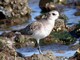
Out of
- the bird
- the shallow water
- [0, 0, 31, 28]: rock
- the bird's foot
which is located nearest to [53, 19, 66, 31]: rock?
the bird's foot

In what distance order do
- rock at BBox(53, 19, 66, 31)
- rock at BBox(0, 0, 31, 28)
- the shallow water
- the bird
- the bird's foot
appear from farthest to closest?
rock at BBox(0, 0, 31, 28) < rock at BBox(53, 19, 66, 31) < the bird's foot < the shallow water < the bird

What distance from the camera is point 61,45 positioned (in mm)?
13773

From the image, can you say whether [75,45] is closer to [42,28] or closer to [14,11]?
[42,28]

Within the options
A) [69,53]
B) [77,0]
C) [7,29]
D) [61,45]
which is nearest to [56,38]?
[61,45]

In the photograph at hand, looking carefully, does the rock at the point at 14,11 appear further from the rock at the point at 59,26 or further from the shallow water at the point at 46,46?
the rock at the point at 59,26

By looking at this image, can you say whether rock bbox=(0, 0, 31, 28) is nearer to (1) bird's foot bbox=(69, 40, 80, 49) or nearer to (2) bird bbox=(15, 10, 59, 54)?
(1) bird's foot bbox=(69, 40, 80, 49)

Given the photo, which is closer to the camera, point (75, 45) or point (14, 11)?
point (75, 45)

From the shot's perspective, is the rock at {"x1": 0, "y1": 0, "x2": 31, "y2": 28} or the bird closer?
the bird

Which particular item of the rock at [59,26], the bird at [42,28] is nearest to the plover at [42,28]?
the bird at [42,28]

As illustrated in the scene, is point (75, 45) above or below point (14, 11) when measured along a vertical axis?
above

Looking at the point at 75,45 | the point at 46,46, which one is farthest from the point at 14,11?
the point at 75,45

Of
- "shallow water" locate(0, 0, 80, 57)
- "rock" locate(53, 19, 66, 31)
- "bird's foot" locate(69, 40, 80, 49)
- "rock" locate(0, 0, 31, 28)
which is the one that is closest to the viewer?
"shallow water" locate(0, 0, 80, 57)

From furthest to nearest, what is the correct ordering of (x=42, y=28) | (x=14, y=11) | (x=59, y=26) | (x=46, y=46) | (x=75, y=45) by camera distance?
1. (x=14, y=11)
2. (x=59, y=26)
3. (x=46, y=46)
4. (x=75, y=45)
5. (x=42, y=28)

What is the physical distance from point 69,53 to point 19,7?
20.9 ft
